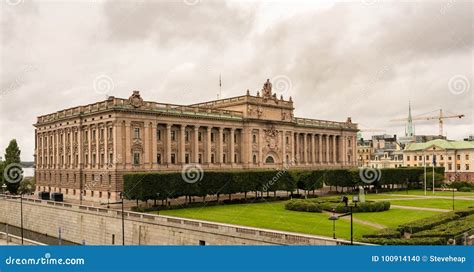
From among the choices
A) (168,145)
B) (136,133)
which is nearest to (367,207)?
(168,145)

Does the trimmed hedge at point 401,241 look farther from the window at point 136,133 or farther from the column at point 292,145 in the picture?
the column at point 292,145

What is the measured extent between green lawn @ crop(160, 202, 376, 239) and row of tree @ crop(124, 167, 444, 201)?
11.9 feet

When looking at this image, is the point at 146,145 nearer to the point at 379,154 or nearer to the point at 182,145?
the point at 182,145

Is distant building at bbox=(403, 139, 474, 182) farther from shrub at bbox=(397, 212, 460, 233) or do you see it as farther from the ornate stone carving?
the ornate stone carving

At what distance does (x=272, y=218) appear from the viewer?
178 feet

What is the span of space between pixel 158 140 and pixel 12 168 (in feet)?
125

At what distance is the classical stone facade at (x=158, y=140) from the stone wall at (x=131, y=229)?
10.6m

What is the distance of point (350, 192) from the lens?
91750mm

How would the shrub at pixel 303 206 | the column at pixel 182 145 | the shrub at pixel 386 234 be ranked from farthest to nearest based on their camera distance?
the column at pixel 182 145 < the shrub at pixel 303 206 < the shrub at pixel 386 234

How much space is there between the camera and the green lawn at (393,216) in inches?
2034

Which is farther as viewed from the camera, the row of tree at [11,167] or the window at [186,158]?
the row of tree at [11,167]

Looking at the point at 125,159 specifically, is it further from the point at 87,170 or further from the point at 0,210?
the point at 0,210

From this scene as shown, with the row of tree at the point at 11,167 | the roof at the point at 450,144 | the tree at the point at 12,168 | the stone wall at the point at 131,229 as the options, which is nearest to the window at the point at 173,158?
the stone wall at the point at 131,229

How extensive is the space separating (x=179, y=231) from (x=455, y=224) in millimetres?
25605
